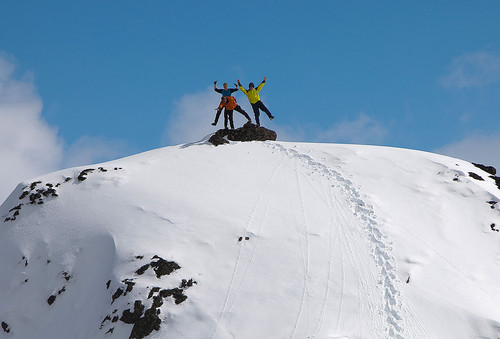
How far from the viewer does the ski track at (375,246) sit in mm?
12016

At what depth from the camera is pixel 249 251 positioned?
45.6 feet

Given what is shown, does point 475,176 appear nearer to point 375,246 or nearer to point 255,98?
point 375,246

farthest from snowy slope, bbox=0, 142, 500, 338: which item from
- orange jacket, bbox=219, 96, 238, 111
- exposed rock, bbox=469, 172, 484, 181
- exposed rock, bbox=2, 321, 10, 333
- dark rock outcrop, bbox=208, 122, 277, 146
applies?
orange jacket, bbox=219, 96, 238, 111

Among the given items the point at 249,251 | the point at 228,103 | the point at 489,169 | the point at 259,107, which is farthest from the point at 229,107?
the point at 489,169

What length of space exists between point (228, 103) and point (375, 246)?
379 inches

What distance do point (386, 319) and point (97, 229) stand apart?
8.01 meters

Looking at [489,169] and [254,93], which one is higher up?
[254,93]

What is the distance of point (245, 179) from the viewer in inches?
711

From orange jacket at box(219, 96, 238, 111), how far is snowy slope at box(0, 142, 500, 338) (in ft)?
8.80

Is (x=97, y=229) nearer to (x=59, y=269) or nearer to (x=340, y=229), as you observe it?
(x=59, y=269)

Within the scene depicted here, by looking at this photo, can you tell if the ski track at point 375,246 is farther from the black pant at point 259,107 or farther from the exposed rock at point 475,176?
the exposed rock at point 475,176

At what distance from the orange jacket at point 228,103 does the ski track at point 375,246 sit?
3.24 meters

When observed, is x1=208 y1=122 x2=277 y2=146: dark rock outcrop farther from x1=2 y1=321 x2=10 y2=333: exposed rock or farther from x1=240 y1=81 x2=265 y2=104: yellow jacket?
x1=2 y1=321 x2=10 y2=333: exposed rock

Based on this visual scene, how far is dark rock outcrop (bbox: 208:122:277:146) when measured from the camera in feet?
70.2
